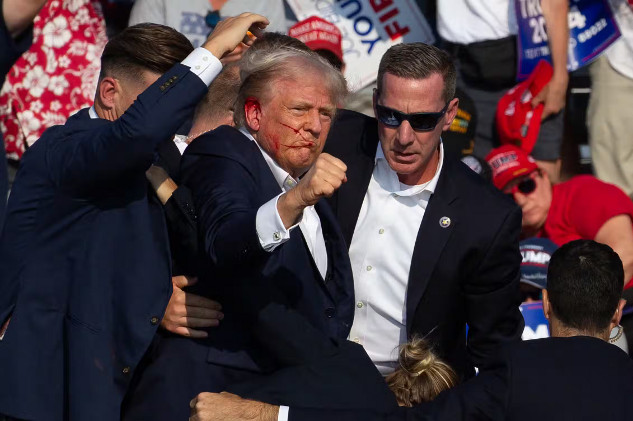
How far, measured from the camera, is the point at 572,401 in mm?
3066

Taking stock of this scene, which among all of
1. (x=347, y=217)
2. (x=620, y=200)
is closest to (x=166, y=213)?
(x=347, y=217)

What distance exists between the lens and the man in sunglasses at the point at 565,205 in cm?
593

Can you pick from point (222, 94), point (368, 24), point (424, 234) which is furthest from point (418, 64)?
point (368, 24)

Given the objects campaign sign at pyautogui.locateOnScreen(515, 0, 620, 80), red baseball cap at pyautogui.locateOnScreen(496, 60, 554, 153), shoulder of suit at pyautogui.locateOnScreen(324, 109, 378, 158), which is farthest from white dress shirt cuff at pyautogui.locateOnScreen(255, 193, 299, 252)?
campaign sign at pyautogui.locateOnScreen(515, 0, 620, 80)

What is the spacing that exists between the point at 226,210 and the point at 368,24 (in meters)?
3.86

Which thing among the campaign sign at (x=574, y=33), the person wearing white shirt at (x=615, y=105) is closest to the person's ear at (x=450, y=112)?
the campaign sign at (x=574, y=33)

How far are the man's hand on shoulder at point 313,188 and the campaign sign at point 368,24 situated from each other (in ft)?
12.7

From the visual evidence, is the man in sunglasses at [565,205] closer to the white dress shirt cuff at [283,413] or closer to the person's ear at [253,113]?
the person's ear at [253,113]

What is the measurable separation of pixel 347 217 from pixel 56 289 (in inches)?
54.3

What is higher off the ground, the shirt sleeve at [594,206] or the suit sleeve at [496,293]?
the suit sleeve at [496,293]

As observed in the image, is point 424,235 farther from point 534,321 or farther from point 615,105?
point 615,105

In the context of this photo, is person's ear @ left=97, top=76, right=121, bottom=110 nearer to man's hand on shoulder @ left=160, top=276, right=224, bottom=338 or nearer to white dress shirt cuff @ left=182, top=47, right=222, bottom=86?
white dress shirt cuff @ left=182, top=47, right=222, bottom=86

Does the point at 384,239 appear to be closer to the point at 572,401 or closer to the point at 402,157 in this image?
the point at 402,157

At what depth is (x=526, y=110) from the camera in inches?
256
